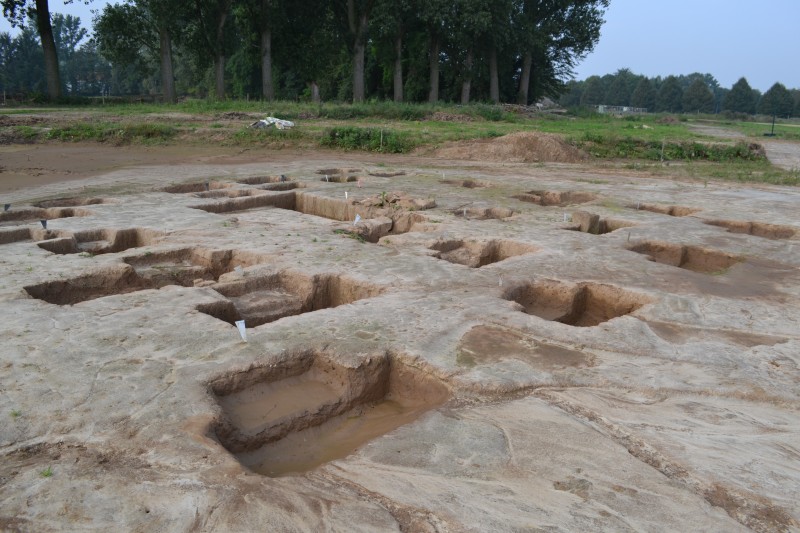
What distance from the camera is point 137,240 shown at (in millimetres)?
7781

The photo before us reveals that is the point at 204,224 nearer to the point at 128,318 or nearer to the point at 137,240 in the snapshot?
the point at 137,240

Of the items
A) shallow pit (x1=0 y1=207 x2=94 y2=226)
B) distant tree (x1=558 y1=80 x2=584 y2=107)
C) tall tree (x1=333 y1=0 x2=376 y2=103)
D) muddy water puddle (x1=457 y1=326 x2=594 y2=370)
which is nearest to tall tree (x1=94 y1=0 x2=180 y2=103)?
tall tree (x1=333 y1=0 x2=376 y2=103)

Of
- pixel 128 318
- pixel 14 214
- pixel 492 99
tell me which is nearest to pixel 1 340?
pixel 128 318

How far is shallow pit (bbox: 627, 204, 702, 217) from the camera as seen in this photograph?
9.94 meters

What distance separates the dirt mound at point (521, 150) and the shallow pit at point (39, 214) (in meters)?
10.2

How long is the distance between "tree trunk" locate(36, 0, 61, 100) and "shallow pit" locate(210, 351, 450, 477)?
28770 millimetres

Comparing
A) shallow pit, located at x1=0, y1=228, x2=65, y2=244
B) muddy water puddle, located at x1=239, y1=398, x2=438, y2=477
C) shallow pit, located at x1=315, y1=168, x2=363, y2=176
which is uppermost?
shallow pit, located at x1=315, y1=168, x2=363, y2=176

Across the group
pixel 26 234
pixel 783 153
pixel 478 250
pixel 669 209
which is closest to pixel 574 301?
pixel 478 250

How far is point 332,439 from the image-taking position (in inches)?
143

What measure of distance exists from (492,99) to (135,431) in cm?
3424

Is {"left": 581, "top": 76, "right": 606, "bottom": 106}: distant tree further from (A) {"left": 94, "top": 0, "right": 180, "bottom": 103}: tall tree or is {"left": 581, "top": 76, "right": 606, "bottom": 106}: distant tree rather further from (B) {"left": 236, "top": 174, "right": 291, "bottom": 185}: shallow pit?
(B) {"left": 236, "top": 174, "right": 291, "bottom": 185}: shallow pit

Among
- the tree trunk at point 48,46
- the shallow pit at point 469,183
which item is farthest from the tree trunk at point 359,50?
the shallow pit at point 469,183

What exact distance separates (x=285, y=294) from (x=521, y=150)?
12.2 m

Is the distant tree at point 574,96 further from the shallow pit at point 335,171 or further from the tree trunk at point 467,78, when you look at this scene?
the shallow pit at point 335,171
